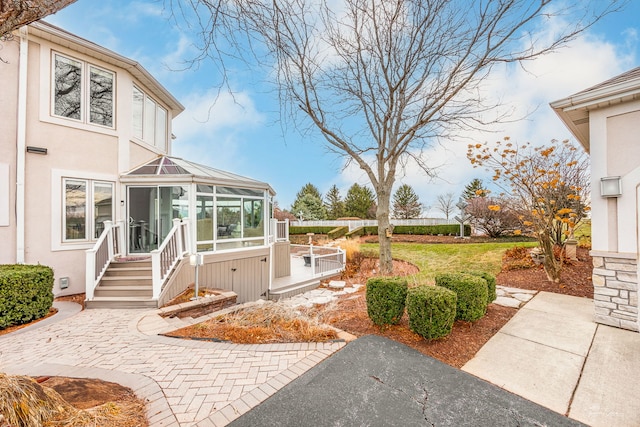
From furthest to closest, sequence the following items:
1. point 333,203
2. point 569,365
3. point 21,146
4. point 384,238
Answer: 1. point 333,203
2. point 384,238
3. point 21,146
4. point 569,365

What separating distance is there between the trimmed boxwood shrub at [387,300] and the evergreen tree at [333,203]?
3643cm

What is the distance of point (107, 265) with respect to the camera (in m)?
6.82

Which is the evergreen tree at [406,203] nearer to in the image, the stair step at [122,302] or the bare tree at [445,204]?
the bare tree at [445,204]

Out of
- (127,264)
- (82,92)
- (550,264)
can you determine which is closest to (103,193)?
(127,264)

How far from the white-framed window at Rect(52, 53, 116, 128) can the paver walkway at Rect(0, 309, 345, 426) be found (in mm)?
5595

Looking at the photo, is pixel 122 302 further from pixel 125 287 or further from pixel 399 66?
pixel 399 66

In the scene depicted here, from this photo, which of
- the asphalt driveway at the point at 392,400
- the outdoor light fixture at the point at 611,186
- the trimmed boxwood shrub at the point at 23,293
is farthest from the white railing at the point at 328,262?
the outdoor light fixture at the point at 611,186

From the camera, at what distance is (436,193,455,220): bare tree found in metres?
34.6

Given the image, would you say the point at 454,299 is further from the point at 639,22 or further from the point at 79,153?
the point at 79,153

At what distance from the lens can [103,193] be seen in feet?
25.0

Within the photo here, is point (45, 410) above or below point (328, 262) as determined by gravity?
above

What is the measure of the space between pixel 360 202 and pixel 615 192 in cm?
3392

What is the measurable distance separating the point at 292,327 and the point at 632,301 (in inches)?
210

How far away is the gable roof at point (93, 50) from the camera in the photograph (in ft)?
21.4
